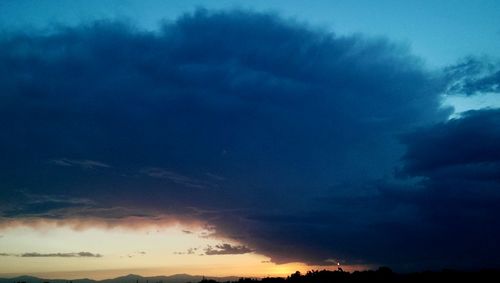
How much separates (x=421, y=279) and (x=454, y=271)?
69.3 ft

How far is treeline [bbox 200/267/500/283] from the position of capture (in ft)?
460

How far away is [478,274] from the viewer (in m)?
142

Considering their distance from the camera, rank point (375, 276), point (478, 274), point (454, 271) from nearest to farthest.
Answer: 1. point (478, 274)
2. point (454, 271)
3. point (375, 276)

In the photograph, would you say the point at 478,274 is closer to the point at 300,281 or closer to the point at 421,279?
the point at 421,279

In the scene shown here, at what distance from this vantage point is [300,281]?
182500 millimetres

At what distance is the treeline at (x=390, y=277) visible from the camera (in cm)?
14025

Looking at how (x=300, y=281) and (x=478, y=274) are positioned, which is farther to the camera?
(x=300, y=281)

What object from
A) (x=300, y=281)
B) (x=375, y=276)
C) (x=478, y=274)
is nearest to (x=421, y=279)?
(x=478, y=274)

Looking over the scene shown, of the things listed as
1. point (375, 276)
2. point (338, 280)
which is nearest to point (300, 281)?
point (338, 280)

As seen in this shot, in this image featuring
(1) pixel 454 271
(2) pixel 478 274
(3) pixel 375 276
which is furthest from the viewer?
(3) pixel 375 276

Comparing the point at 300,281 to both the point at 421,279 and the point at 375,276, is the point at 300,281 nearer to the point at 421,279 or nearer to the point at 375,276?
the point at 375,276

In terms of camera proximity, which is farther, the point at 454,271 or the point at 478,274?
the point at 454,271

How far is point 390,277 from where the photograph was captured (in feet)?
546

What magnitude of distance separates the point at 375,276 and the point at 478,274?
128ft
